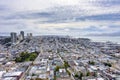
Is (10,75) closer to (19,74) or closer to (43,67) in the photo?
(19,74)

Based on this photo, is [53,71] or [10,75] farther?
[53,71]

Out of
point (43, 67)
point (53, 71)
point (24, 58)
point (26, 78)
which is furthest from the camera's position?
point (24, 58)

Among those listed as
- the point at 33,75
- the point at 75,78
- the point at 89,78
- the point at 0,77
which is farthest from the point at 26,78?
the point at 89,78

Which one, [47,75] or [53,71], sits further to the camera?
[53,71]

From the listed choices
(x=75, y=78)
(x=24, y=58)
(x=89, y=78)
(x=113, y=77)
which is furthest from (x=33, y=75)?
(x=24, y=58)

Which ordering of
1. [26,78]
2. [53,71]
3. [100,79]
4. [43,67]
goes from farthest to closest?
[43,67]
[53,71]
[26,78]
[100,79]

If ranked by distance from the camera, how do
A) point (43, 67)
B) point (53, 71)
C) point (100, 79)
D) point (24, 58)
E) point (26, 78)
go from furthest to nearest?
point (24, 58) < point (43, 67) < point (53, 71) < point (26, 78) < point (100, 79)

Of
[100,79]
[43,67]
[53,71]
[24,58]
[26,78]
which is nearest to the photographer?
[100,79]

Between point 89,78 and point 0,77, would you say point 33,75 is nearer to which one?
point 0,77
